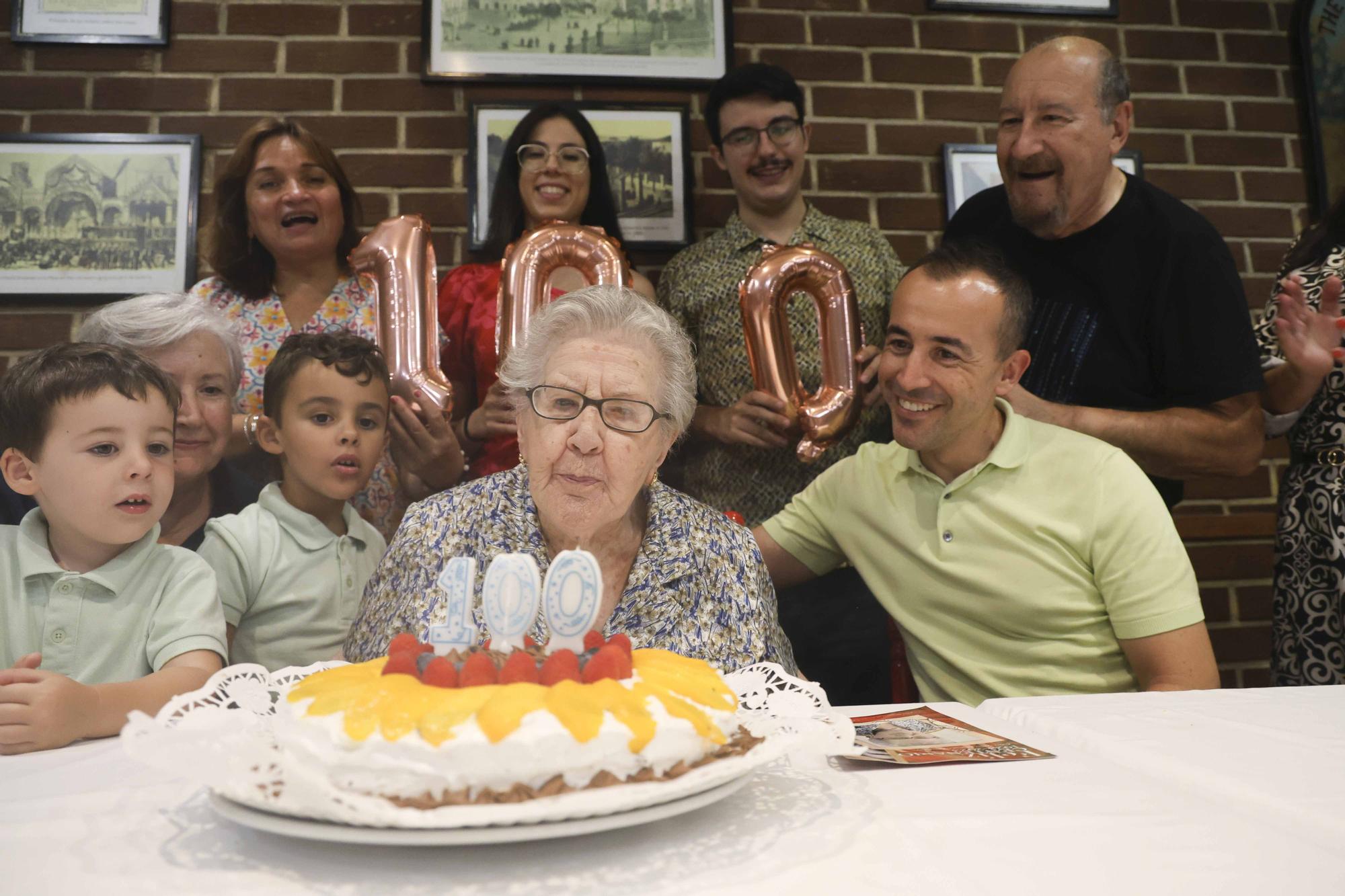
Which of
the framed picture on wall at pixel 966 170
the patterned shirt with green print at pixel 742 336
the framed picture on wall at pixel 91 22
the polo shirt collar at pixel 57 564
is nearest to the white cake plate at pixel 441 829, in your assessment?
the polo shirt collar at pixel 57 564

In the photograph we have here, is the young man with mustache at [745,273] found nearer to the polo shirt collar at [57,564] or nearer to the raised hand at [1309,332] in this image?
the raised hand at [1309,332]

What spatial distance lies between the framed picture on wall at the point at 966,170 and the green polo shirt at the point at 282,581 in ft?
8.60

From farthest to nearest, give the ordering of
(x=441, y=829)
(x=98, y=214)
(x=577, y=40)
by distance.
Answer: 1. (x=577, y=40)
2. (x=98, y=214)
3. (x=441, y=829)

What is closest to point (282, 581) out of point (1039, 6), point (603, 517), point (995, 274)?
point (603, 517)

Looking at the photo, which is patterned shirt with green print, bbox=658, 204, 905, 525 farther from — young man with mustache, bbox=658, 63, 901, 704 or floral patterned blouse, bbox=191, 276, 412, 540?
floral patterned blouse, bbox=191, 276, 412, 540

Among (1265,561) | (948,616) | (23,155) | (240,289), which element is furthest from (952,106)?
(23,155)

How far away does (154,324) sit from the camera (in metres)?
2.10

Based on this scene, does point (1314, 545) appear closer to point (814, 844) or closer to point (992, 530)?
point (992, 530)

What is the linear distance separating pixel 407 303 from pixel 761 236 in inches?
46.5

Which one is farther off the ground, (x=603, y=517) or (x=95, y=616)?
(x=603, y=517)

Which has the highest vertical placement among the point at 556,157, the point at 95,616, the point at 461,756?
the point at 556,157

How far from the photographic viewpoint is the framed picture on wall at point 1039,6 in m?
3.78

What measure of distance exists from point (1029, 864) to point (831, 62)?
3399 millimetres

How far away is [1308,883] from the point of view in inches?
32.2
